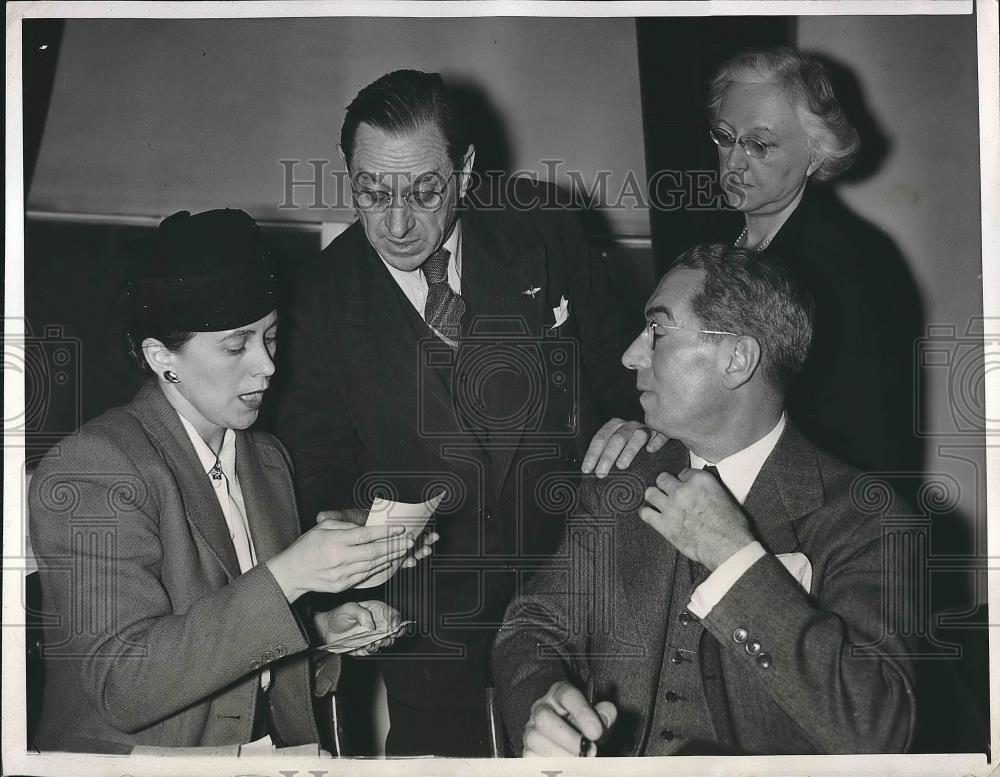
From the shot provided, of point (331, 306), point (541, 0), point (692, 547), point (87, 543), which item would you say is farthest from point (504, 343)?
point (87, 543)

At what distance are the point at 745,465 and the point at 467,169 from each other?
1084mm

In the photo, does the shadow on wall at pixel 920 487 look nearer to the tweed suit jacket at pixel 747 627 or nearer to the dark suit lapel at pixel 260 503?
the tweed suit jacket at pixel 747 627

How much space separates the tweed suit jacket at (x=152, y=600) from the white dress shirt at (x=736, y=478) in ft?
Answer: 3.19

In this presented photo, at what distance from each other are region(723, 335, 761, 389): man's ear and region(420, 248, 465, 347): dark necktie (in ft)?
2.49

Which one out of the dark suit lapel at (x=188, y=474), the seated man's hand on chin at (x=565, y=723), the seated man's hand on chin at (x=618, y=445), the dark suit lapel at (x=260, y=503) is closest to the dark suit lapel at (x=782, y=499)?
the seated man's hand on chin at (x=618, y=445)

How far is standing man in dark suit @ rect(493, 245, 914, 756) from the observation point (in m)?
2.23

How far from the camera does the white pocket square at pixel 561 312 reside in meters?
2.71

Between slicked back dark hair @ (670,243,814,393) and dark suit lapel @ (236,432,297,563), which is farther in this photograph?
dark suit lapel @ (236,432,297,563)

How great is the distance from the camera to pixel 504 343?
2674mm

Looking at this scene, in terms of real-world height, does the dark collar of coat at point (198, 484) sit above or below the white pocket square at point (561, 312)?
below

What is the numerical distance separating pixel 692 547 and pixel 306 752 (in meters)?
1.16

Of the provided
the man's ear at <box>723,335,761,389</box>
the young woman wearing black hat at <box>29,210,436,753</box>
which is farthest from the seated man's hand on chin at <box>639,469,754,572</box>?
the young woman wearing black hat at <box>29,210,436,753</box>

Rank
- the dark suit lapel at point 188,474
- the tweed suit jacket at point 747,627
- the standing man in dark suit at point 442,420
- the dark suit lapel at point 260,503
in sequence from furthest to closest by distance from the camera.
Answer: the standing man in dark suit at point 442,420
the dark suit lapel at point 260,503
the dark suit lapel at point 188,474
the tweed suit jacket at point 747,627

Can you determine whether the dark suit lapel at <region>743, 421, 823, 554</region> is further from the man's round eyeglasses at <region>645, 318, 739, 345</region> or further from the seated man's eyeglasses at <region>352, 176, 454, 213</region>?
the seated man's eyeglasses at <region>352, 176, 454, 213</region>
